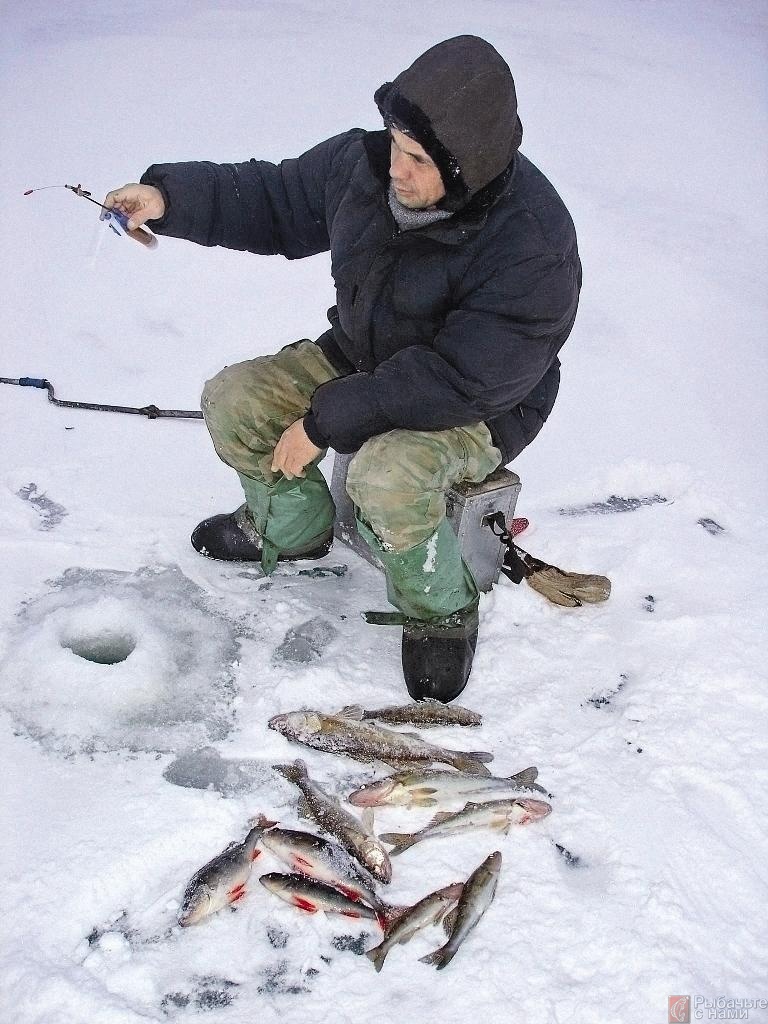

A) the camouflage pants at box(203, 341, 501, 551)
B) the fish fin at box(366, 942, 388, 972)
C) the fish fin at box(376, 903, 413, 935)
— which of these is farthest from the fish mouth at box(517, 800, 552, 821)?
the camouflage pants at box(203, 341, 501, 551)

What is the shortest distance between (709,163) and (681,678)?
248 inches

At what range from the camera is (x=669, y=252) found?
6.12m

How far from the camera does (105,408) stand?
12.7 ft

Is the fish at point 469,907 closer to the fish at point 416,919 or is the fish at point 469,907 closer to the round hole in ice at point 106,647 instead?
the fish at point 416,919

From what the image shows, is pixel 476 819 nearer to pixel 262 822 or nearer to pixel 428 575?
pixel 262 822

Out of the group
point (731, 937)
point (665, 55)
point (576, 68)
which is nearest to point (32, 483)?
point (731, 937)

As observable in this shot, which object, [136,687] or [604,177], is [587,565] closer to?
[136,687]

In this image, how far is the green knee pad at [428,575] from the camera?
2.58 metres

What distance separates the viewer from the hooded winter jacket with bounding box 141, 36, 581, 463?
2176 mm

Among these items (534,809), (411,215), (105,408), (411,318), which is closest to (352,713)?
(534,809)

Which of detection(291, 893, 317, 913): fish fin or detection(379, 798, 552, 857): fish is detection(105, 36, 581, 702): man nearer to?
detection(379, 798, 552, 857): fish

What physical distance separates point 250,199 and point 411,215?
740 millimetres

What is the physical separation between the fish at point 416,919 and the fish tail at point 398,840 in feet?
0.49

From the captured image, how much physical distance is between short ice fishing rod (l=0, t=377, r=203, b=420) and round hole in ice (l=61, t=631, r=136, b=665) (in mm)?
1403
